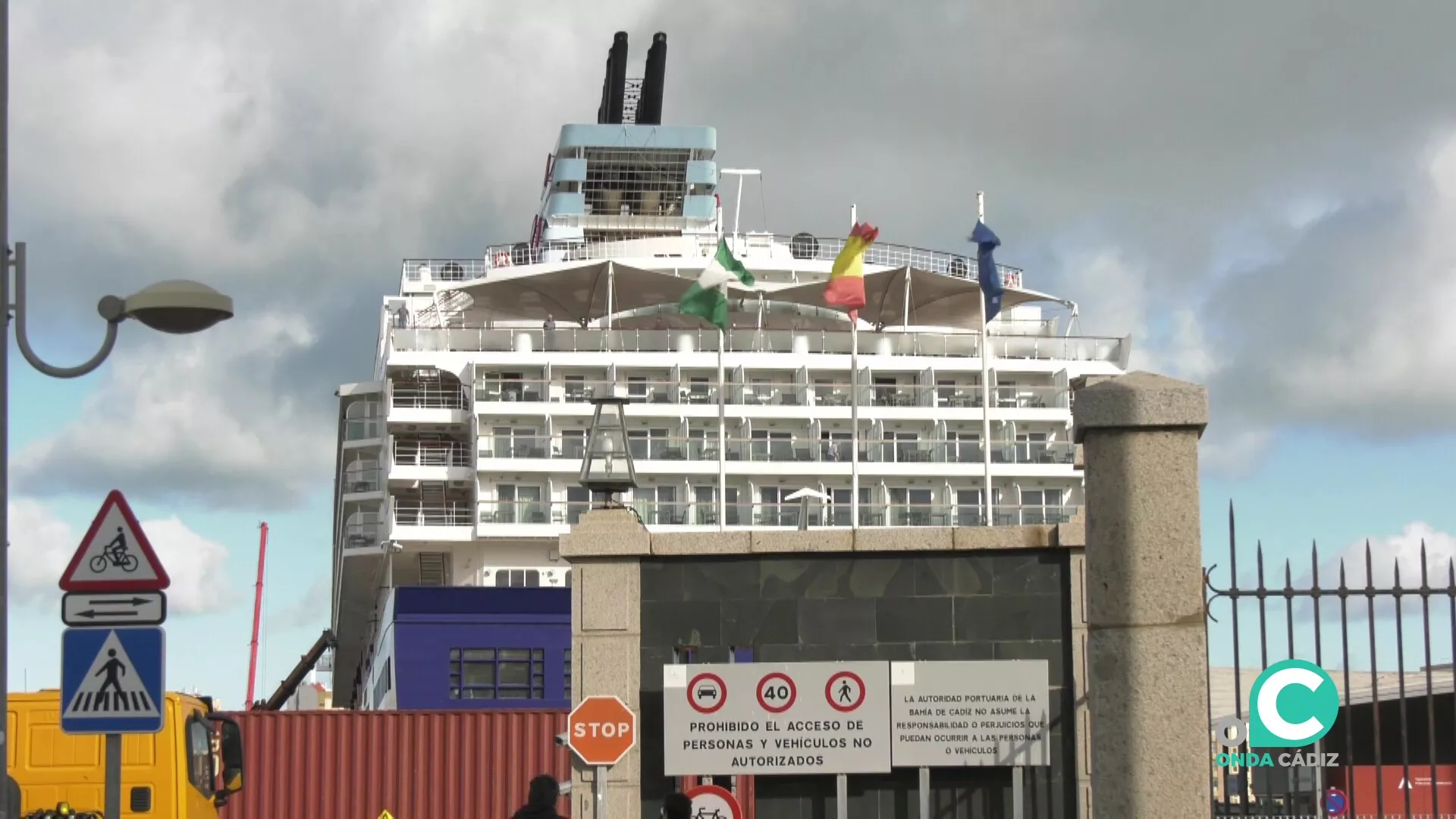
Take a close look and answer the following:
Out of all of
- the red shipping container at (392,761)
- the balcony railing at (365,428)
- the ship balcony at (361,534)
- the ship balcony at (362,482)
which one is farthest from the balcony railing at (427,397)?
the red shipping container at (392,761)

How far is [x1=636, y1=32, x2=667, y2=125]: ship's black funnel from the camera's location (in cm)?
6831

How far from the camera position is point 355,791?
1140 inches

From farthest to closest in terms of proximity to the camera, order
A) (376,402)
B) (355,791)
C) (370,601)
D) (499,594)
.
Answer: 1. (370,601)
2. (376,402)
3. (499,594)
4. (355,791)

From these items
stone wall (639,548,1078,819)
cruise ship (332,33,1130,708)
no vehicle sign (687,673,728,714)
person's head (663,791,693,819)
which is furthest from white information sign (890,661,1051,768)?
cruise ship (332,33,1130,708)

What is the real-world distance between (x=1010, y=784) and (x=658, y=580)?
11.4 feet

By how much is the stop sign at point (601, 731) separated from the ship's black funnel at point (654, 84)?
53.9 meters

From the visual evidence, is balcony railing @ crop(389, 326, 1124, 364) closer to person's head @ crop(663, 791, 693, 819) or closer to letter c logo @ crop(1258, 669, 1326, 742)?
letter c logo @ crop(1258, 669, 1326, 742)

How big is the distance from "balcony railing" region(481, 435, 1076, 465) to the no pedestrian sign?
32935 millimetres

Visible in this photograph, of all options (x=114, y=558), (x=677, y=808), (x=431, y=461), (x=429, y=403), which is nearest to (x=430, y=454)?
(x=431, y=461)

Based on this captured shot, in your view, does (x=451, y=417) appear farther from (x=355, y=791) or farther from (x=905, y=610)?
(x=905, y=610)

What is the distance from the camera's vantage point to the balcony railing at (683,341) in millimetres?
51562

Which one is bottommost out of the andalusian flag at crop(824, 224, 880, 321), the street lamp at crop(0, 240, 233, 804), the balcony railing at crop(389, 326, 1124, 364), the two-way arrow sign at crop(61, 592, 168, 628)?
the two-way arrow sign at crop(61, 592, 168, 628)

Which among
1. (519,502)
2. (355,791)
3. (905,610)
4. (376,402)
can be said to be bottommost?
(355,791)

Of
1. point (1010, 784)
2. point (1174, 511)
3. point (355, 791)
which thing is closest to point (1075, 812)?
point (1010, 784)
